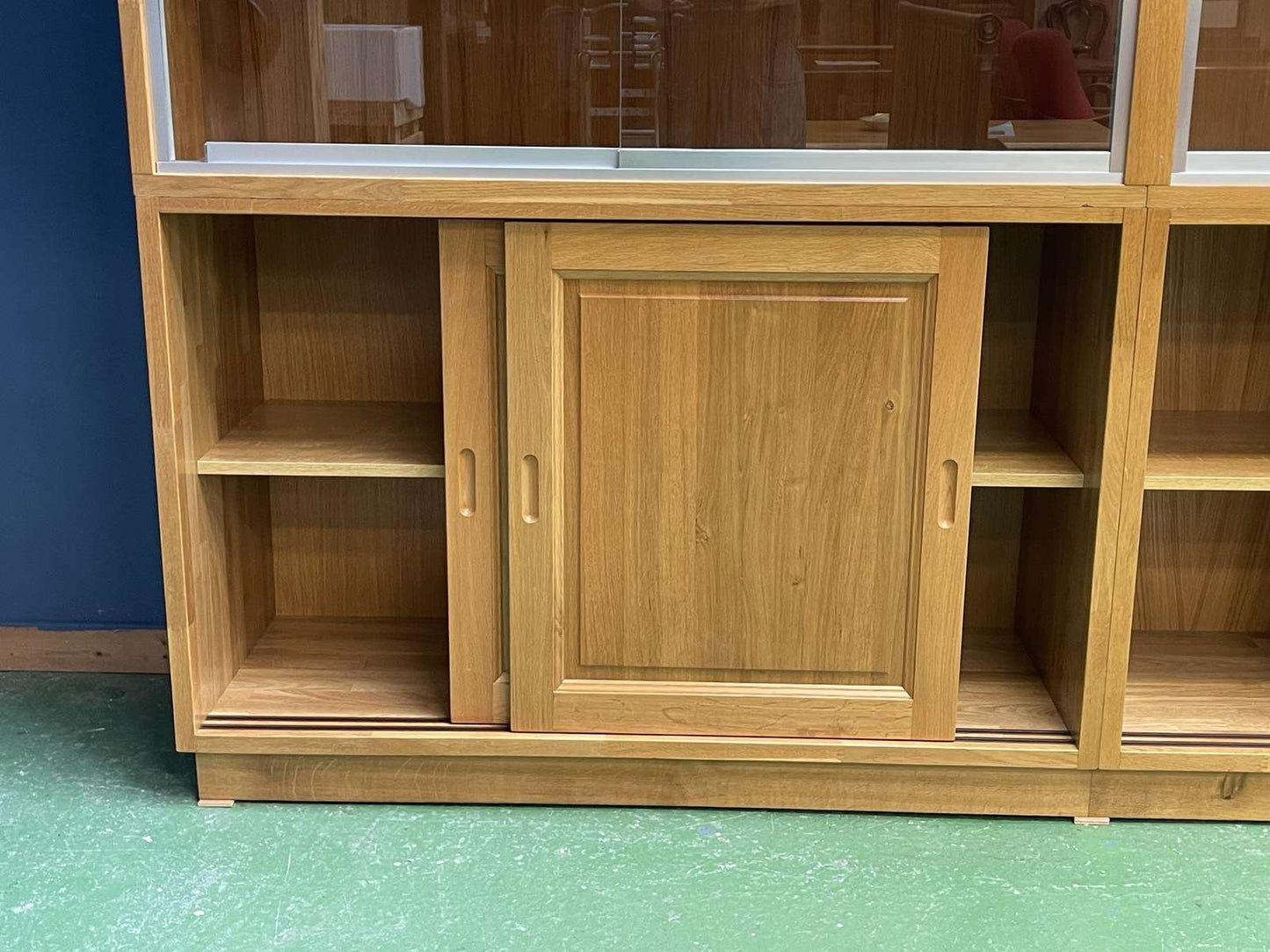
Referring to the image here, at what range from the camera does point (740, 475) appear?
1.92 metres

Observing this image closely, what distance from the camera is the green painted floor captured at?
1738mm

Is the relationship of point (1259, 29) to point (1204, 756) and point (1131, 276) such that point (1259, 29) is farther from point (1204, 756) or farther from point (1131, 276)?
point (1204, 756)

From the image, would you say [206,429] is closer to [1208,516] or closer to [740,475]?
[740,475]

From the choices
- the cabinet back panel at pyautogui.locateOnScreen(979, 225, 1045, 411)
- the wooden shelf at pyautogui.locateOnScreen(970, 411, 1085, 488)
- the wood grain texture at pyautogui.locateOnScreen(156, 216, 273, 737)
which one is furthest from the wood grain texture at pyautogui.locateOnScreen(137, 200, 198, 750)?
the cabinet back panel at pyautogui.locateOnScreen(979, 225, 1045, 411)

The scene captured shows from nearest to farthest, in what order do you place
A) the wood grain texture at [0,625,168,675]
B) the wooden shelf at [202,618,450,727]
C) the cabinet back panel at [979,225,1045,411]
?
the wooden shelf at [202,618,450,727]
the cabinet back panel at [979,225,1045,411]
the wood grain texture at [0,625,168,675]

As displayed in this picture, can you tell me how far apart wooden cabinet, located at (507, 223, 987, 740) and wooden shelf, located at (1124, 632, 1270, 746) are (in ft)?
1.10

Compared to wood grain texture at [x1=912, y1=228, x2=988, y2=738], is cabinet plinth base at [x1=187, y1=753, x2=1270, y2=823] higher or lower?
lower

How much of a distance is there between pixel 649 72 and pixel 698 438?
1.65ft

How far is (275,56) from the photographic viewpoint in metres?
1.92

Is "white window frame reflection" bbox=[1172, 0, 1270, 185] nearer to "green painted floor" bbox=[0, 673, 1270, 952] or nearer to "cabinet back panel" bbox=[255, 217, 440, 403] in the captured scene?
"green painted floor" bbox=[0, 673, 1270, 952]

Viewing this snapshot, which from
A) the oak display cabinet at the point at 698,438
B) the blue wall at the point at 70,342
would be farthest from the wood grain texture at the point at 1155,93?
the blue wall at the point at 70,342

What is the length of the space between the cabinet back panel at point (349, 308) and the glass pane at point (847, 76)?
1.94 ft

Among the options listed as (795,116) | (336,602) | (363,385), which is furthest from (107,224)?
(795,116)

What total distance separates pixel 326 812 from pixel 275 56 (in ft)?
3.61
